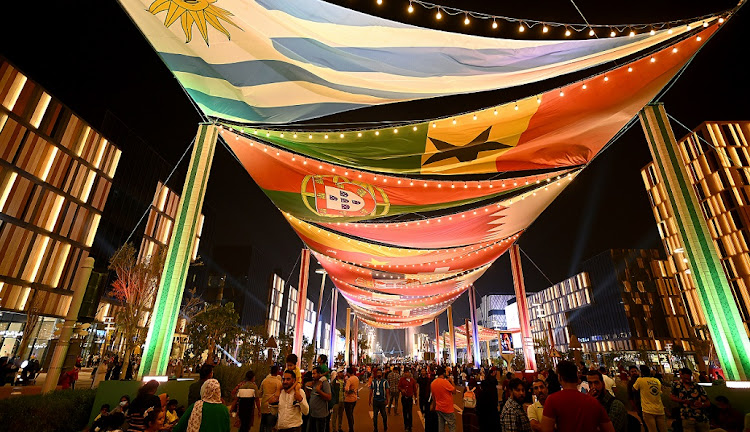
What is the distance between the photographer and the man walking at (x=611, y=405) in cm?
396

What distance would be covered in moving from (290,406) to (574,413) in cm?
308

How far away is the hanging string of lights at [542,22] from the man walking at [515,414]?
15.7 feet

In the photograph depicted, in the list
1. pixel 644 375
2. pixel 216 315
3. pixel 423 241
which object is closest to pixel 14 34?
pixel 216 315

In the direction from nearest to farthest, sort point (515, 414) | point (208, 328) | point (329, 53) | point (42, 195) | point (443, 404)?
1. point (515, 414)
2. point (329, 53)
3. point (443, 404)
4. point (208, 328)
5. point (42, 195)

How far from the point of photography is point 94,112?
25453 mm

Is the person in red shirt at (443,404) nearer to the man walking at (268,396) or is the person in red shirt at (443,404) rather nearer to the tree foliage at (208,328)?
the man walking at (268,396)

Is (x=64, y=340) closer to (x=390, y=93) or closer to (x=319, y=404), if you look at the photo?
(x=319, y=404)

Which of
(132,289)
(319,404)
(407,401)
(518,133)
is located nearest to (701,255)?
→ (518,133)

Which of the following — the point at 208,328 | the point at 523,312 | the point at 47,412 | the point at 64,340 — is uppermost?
the point at 523,312

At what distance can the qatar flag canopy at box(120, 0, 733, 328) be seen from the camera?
4914 mm

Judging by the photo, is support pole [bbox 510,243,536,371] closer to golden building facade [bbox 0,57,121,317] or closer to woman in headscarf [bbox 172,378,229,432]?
woman in headscarf [bbox 172,378,229,432]

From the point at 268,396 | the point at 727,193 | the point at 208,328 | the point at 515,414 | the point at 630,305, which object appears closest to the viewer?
the point at 515,414

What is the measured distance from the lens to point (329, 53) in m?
5.14

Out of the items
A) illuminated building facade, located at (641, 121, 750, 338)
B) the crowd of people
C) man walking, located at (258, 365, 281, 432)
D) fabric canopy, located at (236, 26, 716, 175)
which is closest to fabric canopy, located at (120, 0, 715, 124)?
fabric canopy, located at (236, 26, 716, 175)
